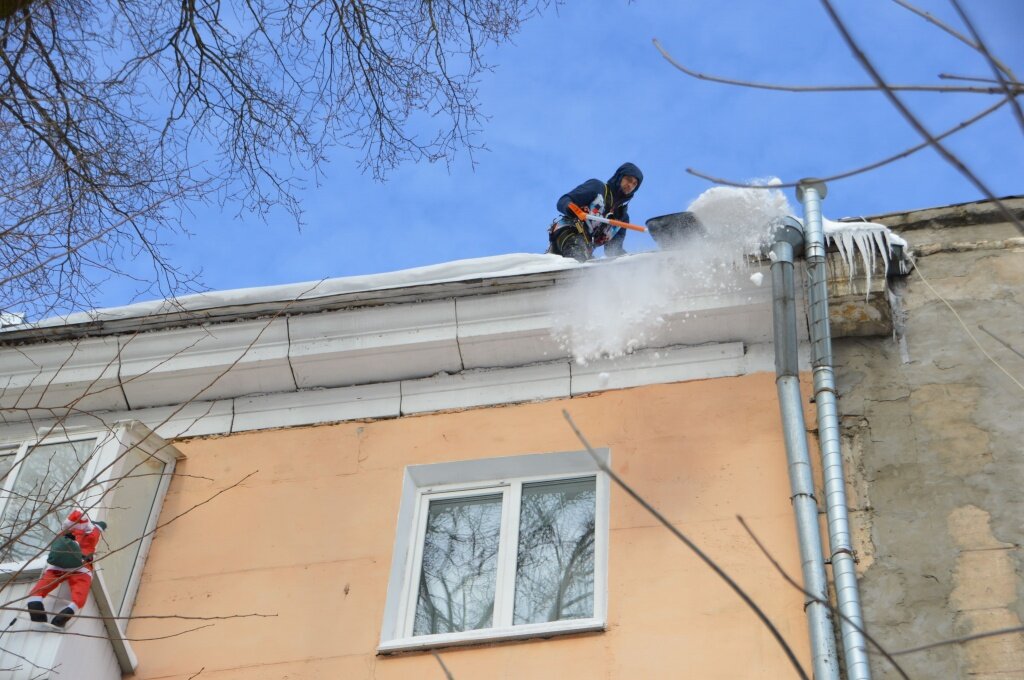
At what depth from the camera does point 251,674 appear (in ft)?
17.9

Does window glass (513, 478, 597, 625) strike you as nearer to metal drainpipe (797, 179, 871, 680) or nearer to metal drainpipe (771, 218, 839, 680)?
metal drainpipe (771, 218, 839, 680)

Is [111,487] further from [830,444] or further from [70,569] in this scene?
[830,444]

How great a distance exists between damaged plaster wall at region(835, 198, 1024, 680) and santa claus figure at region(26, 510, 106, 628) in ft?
9.98

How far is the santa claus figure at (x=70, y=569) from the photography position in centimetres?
526

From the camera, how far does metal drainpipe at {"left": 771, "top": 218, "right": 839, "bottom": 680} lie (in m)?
4.84

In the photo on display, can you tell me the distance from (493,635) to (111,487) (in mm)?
1611

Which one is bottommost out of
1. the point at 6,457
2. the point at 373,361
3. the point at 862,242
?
the point at 6,457

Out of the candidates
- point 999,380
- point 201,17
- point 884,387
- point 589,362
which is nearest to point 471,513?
point 589,362

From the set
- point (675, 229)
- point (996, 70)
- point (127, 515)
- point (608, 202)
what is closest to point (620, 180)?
point (608, 202)

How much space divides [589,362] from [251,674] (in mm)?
2039

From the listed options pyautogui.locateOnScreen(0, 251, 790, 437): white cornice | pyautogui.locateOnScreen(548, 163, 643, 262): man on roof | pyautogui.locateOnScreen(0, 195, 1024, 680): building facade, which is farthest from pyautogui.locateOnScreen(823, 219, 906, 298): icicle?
pyautogui.locateOnScreen(548, 163, 643, 262): man on roof

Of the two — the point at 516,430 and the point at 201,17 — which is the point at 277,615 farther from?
the point at 201,17

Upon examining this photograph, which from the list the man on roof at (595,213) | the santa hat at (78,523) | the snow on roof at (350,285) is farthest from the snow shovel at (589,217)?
the santa hat at (78,523)

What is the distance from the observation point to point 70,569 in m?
5.32
